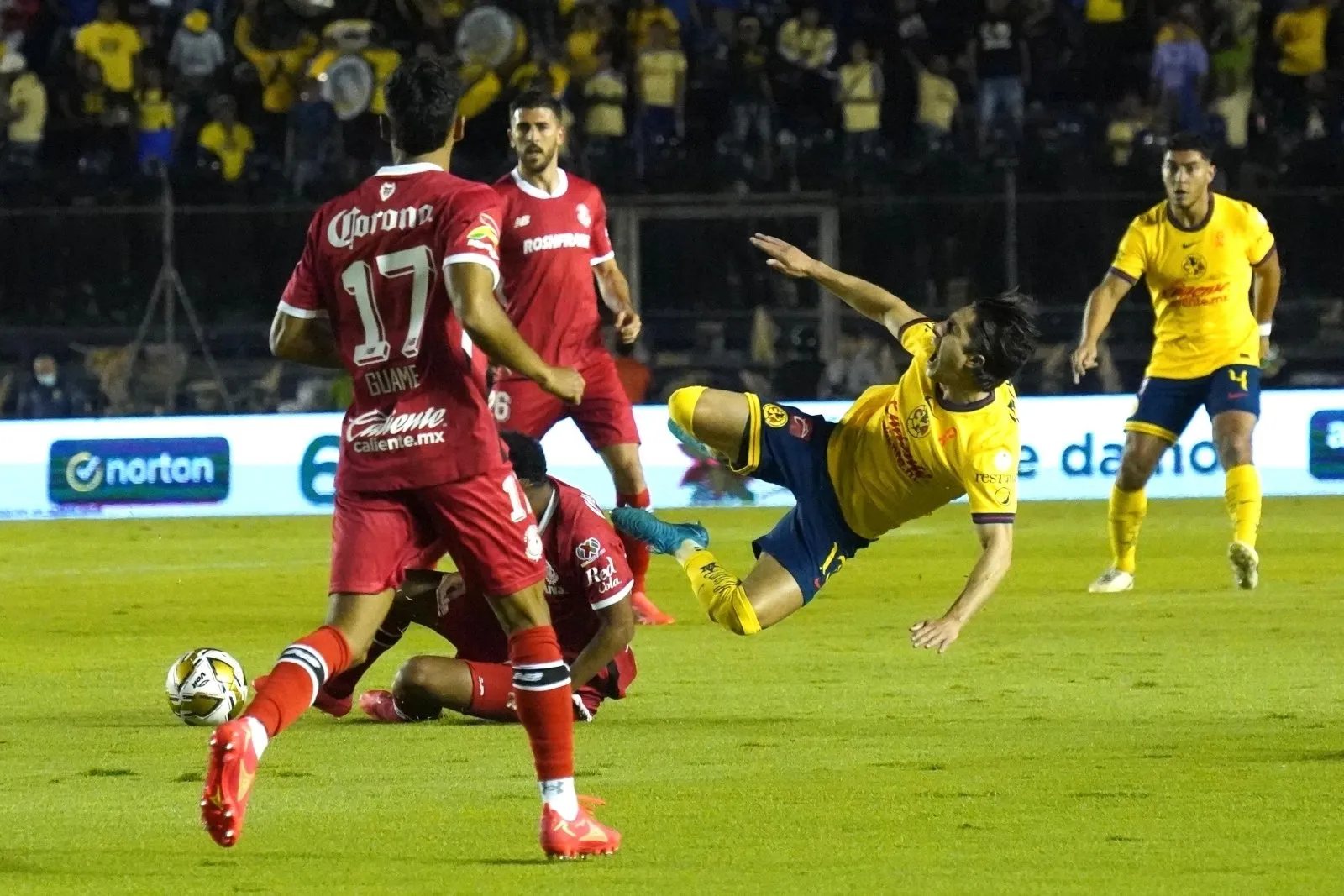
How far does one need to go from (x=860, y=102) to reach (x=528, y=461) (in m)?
15.8

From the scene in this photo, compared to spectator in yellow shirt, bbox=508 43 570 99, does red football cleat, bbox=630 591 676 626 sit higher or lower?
lower

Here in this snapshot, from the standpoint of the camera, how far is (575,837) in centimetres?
574

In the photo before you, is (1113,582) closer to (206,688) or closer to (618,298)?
(618,298)

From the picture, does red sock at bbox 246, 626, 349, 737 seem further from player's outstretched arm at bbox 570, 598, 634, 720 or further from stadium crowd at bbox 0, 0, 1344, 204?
stadium crowd at bbox 0, 0, 1344, 204

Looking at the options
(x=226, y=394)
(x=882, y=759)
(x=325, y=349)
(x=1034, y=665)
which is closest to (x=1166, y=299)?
(x=1034, y=665)

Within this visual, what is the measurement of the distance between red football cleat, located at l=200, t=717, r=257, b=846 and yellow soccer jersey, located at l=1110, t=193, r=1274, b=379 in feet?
26.9

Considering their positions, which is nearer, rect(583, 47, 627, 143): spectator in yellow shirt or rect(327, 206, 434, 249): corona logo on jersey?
rect(327, 206, 434, 249): corona logo on jersey

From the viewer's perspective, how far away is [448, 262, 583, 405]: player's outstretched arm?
5.57 m

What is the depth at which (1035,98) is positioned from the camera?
949 inches

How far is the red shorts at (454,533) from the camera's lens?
19.3 feet

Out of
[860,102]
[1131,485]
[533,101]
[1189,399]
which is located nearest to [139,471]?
[860,102]

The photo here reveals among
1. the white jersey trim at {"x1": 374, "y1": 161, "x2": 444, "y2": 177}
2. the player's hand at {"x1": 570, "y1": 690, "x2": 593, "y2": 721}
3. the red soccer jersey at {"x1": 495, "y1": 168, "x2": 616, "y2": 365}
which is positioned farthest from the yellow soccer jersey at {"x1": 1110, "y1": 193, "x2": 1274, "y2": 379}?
the white jersey trim at {"x1": 374, "y1": 161, "x2": 444, "y2": 177}

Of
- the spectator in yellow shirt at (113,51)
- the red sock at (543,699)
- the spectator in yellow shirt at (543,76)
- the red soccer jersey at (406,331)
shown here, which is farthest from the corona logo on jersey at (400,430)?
the spectator in yellow shirt at (113,51)

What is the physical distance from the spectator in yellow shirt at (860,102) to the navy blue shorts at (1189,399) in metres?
10.4
